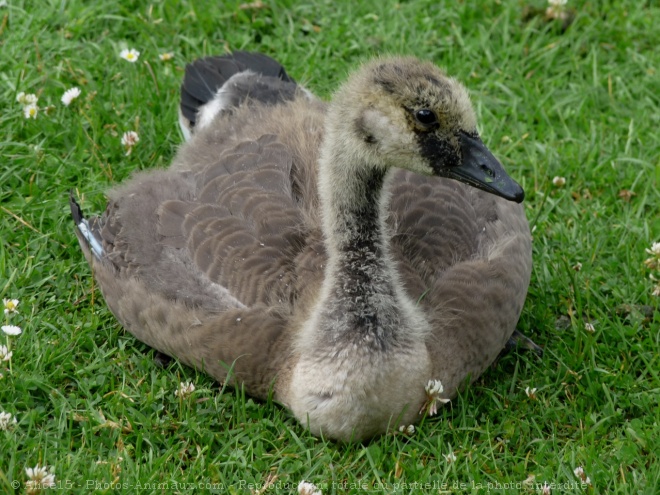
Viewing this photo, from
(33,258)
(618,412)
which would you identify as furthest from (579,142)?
(33,258)

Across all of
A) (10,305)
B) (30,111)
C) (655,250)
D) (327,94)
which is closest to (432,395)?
(655,250)

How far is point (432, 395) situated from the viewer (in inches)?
182

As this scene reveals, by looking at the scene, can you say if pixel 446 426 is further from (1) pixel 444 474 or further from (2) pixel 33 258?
(2) pixel 33 258

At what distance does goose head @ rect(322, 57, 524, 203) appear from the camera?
14.4 ft

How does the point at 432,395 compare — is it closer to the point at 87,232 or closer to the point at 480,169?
the point at 480,169

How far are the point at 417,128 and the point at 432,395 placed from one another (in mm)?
1151

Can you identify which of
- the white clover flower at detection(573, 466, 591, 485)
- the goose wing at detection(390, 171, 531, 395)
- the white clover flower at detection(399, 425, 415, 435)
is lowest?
the white clover flower at detection(399, 425, 415, 435)

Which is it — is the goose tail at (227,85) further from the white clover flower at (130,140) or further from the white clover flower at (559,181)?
the white clover flower at (559,181)

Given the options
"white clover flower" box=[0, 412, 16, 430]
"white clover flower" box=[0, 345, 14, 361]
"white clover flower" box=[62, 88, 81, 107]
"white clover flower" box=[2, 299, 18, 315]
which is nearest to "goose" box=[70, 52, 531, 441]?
"white clover flower" box=[2, 299, 18, 315]

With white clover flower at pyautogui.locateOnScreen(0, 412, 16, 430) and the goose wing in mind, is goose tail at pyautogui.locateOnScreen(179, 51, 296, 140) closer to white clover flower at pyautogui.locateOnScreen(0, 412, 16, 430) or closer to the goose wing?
the goose wing

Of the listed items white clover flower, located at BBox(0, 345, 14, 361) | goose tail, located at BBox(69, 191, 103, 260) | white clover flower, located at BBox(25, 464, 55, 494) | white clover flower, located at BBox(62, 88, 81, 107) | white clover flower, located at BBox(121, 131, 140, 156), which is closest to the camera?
white clover flower, located at BBox(25, 464, 55, 494)

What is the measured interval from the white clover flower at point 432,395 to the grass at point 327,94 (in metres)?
0.12

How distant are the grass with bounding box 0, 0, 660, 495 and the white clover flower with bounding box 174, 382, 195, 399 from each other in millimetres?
45

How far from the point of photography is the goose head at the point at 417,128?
14.4ft
